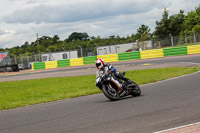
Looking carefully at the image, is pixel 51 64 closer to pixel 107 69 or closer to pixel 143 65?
pixel 143 65

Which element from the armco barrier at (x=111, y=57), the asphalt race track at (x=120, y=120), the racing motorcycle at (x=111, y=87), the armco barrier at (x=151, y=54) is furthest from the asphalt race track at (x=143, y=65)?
the asphalt race track at (x=120, y=120)

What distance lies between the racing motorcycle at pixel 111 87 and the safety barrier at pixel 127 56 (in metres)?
22.5

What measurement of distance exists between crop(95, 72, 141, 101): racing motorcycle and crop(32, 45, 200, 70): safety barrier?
73.9 ft

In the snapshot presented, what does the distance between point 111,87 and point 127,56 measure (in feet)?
87.9

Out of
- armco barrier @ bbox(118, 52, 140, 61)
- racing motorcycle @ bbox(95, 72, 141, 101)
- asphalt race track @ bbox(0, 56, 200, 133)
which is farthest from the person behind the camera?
armco barrier @ bbox(118, 52, 140, 61)

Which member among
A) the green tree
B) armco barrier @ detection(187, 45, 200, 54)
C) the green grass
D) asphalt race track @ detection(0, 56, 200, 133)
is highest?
the green tree

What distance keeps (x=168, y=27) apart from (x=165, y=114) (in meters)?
56.7

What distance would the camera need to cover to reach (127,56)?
36.3m

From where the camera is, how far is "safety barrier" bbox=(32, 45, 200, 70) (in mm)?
32031

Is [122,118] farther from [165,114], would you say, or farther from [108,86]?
[108,86]

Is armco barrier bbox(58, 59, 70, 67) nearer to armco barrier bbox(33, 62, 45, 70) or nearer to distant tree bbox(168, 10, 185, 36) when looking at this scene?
armco barrier bbox(33, 62, 45, 70)

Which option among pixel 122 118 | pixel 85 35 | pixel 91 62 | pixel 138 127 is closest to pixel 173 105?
pixel 122 118

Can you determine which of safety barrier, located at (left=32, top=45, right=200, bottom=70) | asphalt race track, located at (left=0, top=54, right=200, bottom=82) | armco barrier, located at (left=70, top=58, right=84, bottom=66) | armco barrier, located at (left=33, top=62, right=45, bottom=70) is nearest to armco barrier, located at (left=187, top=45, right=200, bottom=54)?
safety barrier, located at (left=32, top=45, right=200, bottom=70)

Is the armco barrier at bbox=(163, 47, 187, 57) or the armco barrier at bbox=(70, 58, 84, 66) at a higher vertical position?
the armco barrier at bbox=(163, 47, 187, 57)
